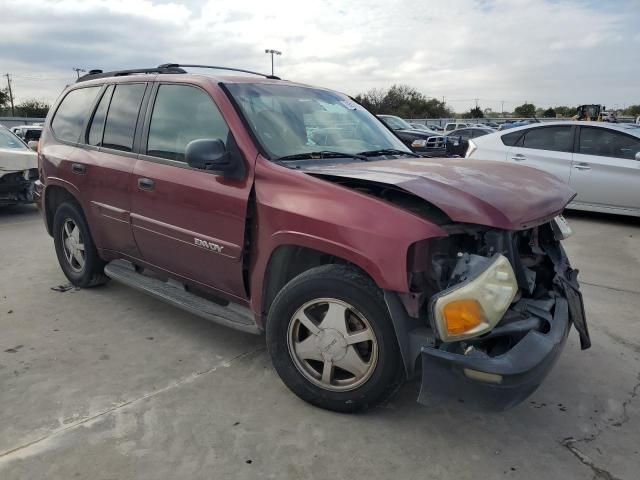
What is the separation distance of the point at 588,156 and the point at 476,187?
6.57 m

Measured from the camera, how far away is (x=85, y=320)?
416cm

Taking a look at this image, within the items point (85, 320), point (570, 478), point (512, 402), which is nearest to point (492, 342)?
point (512, 402)

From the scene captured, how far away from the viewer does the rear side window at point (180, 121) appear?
11.2 feet

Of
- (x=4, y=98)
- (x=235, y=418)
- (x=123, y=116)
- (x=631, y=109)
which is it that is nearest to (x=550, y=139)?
(x=123, y=116)

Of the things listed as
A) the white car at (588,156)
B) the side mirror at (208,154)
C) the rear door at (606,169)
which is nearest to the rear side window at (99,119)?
the side mirror at (208,154)

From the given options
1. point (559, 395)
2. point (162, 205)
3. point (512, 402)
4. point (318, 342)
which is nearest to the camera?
point (512, 402)

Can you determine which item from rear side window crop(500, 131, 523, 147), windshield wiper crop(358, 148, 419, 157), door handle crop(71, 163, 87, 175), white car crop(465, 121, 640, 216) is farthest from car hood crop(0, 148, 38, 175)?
rear side window crop(500, 131, 523, 147)

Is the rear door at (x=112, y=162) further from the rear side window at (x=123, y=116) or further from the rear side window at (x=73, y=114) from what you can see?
the rear side window at (x=73, y=114)

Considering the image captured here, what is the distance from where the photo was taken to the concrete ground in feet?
8.14

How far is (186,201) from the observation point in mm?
3426

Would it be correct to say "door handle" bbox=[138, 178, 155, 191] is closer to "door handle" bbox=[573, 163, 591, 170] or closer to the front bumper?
the front bumper

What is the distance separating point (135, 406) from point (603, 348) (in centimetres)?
313

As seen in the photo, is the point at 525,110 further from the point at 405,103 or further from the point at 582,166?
the point at 582,166

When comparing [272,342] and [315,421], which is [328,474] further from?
[272,342]
